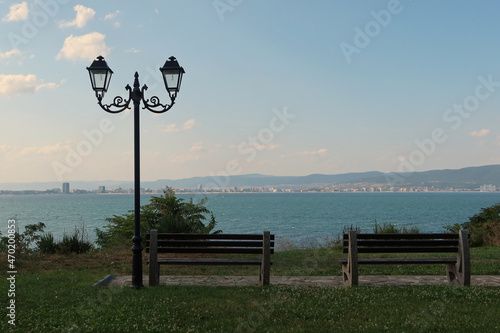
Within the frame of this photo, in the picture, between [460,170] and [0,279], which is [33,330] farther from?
[460,170]

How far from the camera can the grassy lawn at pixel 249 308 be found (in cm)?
487

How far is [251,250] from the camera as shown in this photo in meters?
7.62

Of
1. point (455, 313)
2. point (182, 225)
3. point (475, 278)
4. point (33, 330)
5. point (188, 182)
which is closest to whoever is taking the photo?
point (33, 330)

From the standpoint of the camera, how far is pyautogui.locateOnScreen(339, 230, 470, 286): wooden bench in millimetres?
7453

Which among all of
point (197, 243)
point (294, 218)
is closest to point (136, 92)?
point (197, 243)

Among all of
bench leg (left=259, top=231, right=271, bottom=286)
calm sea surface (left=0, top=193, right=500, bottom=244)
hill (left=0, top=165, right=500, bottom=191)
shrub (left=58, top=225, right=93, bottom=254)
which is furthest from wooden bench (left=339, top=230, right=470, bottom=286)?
hill (left=0, top=165, right=500, bottom=191)

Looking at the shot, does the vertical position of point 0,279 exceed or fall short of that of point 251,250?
it falls short

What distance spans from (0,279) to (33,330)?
4.57 metres

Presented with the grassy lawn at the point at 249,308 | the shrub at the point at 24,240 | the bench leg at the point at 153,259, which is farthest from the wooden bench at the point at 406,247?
the shrub at the point at 24,240

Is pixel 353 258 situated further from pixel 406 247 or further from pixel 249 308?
pixel 249 308

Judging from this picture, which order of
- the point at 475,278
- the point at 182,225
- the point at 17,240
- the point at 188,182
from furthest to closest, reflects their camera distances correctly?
the point at 188,182 < the point at 182,225 < the point at 17,240 < the point at 475,278

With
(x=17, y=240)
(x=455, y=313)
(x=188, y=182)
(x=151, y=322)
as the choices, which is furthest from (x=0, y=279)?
(x=188, y=182)

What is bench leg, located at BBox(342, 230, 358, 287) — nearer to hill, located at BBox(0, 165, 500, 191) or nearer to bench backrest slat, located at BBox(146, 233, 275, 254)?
bench backrest slat, located at BBox(146, 233, 275, 254)

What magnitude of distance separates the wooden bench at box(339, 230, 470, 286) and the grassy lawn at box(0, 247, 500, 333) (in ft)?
1.90
